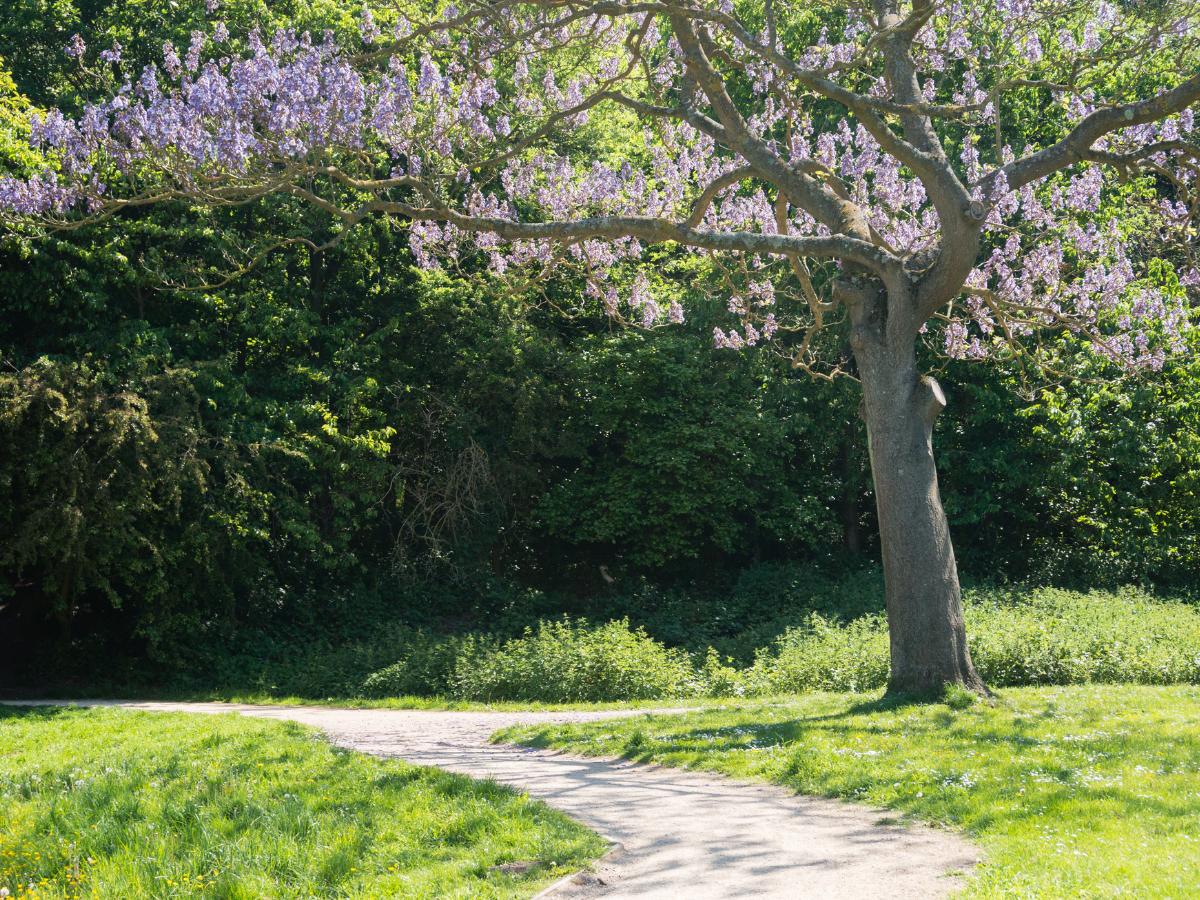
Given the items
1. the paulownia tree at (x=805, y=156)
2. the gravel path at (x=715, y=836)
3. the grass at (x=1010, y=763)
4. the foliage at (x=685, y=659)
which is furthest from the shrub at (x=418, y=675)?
the gravel path at (x=715, y=836)

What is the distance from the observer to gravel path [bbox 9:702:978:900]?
19.3 ft

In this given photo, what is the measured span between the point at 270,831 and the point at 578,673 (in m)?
9.74

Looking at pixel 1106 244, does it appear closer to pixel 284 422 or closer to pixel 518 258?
pixel 518 258

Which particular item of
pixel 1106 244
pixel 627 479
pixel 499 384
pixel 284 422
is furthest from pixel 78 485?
pixel 1106 244

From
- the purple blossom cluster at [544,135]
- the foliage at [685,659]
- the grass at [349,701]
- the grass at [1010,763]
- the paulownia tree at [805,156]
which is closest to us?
the grass at [1010,763]

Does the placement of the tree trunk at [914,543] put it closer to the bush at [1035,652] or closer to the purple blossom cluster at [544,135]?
the purple blossom cluster at [544,135]

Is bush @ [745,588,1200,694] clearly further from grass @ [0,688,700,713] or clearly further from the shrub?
the shrub

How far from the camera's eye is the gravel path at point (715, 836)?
5.89 metres

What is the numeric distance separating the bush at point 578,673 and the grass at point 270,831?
6.67 m

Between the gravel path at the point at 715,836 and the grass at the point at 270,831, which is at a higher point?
the grass at the point at 270,831

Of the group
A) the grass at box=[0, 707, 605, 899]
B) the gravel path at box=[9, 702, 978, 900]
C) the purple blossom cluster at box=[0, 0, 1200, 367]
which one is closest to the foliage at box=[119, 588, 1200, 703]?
the purple blossom cluster at box=[0, 0, 1200, 367]

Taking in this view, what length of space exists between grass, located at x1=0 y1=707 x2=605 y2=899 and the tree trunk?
5.96m

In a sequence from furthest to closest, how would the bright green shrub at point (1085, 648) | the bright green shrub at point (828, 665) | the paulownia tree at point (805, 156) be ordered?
1. the bright green shrub at point (828, 665)
2. the bright green shrub at point (1085, 648)
3. the paulownia tree at point (805, 156)

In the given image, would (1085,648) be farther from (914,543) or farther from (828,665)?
(914,543)
